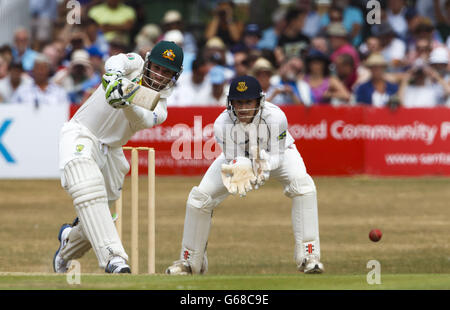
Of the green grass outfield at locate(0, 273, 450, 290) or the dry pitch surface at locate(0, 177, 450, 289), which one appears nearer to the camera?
the green grass outfield at locate(0, 273, 450, 290)

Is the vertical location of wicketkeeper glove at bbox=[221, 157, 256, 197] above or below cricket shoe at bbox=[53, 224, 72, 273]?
above

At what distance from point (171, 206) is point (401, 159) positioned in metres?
4.12

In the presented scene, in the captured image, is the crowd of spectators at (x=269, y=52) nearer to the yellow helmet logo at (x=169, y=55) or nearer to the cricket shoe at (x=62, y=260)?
the cricket shoe at (x=62, y=260)

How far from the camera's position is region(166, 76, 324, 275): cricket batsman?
23.6 feet

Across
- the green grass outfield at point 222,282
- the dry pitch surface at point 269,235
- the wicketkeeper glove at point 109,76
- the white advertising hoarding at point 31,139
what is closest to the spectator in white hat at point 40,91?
the white advertising hoarding at point 31,139

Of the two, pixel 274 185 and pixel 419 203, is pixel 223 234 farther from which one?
pixel 274 185

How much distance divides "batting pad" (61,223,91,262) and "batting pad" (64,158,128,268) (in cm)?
66

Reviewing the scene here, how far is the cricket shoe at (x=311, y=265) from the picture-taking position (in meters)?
7.31

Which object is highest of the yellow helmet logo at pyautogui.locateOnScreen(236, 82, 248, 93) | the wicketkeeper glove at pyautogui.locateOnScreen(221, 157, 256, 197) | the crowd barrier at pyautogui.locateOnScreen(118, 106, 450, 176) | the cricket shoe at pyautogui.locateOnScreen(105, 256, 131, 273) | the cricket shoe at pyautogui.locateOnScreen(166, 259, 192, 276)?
the crowd barrier at pyautogui.locateOnScreen(118, 106, 450, 176)

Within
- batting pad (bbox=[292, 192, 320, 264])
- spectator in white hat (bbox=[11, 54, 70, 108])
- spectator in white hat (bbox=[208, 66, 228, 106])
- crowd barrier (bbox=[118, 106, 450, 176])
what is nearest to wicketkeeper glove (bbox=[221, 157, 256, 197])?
batting pad (bbox=[292, 192, 320, 264])

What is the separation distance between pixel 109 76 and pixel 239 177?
1180 mm

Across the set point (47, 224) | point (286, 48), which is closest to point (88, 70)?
point (286, 48)

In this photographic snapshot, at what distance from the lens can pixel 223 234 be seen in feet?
34.8

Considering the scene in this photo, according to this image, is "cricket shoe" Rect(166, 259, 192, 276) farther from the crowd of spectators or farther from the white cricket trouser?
the crowd of spectators
